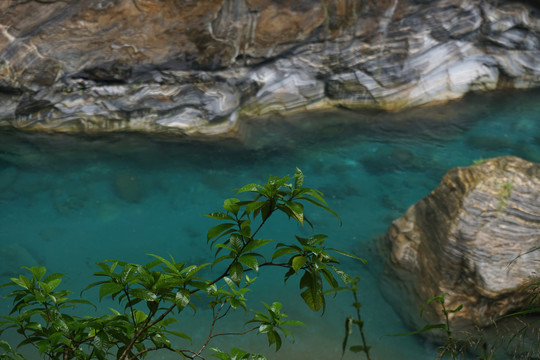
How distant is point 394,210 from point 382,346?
2.02 meters

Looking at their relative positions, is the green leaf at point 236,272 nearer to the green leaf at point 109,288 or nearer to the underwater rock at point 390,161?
the green leaf at point 109,288

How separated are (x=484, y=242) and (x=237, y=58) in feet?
15.6

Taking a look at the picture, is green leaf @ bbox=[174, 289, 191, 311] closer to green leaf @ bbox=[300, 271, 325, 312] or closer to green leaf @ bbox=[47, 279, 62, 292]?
green leaf @ bbox=[300, 271, 325, 312]

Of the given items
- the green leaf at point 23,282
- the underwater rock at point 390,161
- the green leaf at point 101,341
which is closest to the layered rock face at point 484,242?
the underwater rock at point 390,161

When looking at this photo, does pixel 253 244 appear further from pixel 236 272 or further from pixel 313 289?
pixel 313 289

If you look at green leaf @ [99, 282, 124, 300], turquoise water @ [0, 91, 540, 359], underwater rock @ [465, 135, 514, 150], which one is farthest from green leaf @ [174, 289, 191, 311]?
underwater rock @ [465, 135, 514, 150]

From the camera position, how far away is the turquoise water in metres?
4.95

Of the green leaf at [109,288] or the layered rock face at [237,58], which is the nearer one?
the green leaf at [109,288]

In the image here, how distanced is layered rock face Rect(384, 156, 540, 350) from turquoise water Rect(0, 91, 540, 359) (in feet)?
1.74

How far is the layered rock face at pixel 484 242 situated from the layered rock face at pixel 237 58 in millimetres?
3803

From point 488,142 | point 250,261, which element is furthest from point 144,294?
point 488,142

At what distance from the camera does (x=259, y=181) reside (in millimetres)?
6531

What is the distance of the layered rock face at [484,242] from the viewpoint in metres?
4.23

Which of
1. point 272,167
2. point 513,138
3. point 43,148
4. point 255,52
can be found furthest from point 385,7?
point 43,148
